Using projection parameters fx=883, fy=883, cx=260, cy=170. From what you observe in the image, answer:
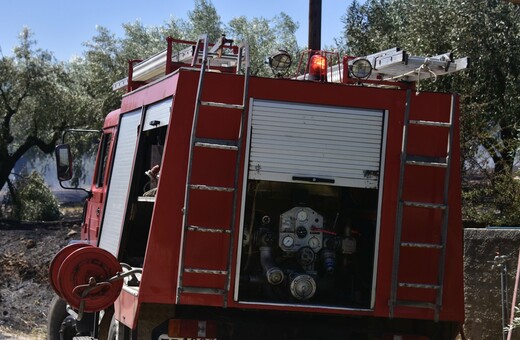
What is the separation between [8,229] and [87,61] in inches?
526

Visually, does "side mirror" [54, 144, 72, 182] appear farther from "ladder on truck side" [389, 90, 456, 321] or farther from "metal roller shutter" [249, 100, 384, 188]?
"ladder on truck side" [389, 90, 456, 321]

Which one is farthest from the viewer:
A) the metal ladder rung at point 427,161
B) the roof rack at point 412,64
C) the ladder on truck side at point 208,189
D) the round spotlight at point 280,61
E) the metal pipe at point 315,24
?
the metal pipe at point 315,24

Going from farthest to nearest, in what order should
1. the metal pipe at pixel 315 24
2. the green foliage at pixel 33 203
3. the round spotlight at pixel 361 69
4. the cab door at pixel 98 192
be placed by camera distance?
1. the green foliage at pixel 33 203
2. the metal pipe at pixel 315 24
3. the cab door at pixel 98 192
4. the round spotlight at pixel 361 69

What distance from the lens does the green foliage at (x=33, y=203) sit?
1180 inches

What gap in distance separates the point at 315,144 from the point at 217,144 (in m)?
0.77

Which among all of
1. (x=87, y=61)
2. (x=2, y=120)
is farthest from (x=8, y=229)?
(x=87, y=61)

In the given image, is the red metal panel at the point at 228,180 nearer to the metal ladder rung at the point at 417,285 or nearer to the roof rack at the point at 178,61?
the metal ladder rung at the point at 417,285

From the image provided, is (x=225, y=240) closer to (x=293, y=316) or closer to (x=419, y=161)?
(x=293, y=316)

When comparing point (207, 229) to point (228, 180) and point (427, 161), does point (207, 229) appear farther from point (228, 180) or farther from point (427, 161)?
point (427, 161)

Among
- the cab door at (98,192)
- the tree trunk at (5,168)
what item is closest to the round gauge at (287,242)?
the cab door at (98,192)

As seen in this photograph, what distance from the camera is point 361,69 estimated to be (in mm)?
7777

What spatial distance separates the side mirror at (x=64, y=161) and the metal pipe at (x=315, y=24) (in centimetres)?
661

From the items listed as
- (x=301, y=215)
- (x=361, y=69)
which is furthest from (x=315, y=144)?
(x=361, y=69)

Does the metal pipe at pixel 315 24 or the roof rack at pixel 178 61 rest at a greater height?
the metal pipe at pixel 315 24
